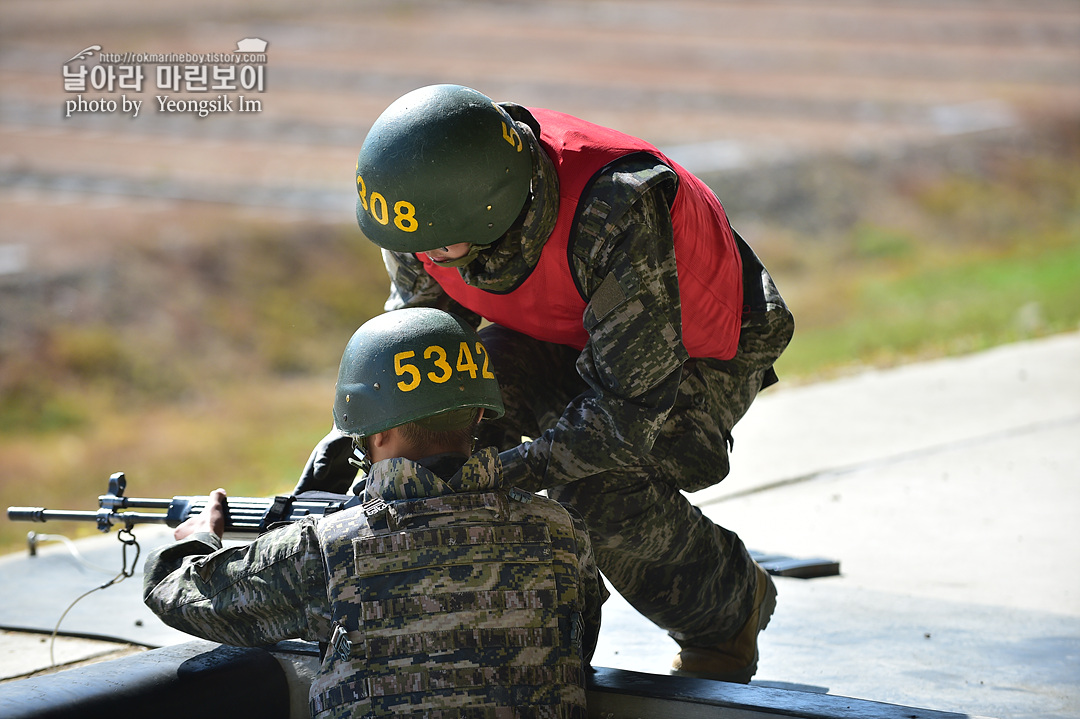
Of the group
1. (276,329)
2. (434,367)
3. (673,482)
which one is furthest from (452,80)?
(434,367)

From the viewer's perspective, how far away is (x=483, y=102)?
2.96 m

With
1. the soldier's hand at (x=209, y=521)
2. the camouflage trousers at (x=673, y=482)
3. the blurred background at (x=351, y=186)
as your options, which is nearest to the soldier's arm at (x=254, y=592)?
the soldier's hand at (x=209, y=521)

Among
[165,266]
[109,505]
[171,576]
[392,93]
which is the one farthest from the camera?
[392,93]

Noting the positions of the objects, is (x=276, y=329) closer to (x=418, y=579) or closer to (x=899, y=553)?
(x=899, y=553)

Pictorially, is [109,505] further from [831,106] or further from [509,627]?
[831,106]

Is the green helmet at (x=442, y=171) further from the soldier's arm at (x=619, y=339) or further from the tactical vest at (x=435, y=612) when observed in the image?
the tactical vest at (x=435, y=612)

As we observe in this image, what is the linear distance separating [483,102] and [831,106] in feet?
71.4

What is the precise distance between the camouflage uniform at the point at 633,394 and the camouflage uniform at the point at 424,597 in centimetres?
52

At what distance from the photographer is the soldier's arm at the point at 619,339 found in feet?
9.72

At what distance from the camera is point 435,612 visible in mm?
2408

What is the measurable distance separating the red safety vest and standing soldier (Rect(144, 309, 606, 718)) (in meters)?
0.61

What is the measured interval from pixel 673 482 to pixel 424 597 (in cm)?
115

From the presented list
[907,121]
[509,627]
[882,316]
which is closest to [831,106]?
[907,121]

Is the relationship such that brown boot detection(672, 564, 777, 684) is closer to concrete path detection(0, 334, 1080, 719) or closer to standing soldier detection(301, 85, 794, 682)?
standing soldier detection(301, 85, 794, 682)
